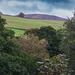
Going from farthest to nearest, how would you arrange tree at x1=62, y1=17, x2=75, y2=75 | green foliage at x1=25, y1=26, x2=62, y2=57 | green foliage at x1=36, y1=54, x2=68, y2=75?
green foliage at x1=25, y1=26, x2=62, y2=57 → green foliage at x1=36, y1=54, x2=68, y2=75 → tree at x1=62, y1=17, x2=75, y2=75

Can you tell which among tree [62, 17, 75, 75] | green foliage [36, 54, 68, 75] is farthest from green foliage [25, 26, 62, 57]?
tree [62, 17, 75, 75]

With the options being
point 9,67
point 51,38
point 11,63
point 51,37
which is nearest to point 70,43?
point 11,63

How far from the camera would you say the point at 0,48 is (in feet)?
29.1

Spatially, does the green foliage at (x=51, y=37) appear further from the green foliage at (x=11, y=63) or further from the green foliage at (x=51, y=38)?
the green foliage at (x=11, y=63)

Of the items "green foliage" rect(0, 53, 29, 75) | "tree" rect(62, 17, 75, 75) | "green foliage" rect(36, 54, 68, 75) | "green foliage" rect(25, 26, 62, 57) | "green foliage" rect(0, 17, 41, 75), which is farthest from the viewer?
"green foliage" rect(25, 26, 62, 57)

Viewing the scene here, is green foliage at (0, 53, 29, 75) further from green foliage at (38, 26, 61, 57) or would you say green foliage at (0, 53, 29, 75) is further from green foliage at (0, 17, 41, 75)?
green foliage at (38, 26, 61, 57)

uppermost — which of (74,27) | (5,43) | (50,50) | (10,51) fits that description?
(74,27)

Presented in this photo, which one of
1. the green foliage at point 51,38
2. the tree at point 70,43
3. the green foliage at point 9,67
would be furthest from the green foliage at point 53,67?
the green foliage at point 51,38

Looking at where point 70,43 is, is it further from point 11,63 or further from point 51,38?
point 51,38

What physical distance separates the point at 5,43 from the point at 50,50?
15.7m

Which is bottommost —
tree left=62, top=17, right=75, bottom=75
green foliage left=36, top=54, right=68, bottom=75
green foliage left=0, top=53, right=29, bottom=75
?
green foliage left=36, top=54, right=68, bottom=75

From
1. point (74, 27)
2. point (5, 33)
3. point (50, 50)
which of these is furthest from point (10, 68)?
point (50, 50)

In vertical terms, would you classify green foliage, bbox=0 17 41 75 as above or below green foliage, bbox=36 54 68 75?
above

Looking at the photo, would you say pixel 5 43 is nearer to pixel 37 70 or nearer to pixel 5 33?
pixel 5 33
